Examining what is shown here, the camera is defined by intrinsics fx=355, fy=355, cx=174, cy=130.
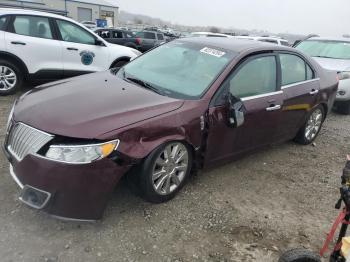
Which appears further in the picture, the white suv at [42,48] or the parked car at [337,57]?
the parked car at [337,57]

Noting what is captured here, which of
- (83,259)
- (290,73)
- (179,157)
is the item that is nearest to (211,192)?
(179,157)

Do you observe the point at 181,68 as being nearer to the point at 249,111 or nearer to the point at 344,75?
the point at 249,111

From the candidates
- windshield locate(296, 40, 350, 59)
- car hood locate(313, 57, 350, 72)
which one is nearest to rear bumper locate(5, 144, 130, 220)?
car hood locate(313, 57, 350, 72)

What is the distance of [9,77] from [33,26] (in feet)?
3.52

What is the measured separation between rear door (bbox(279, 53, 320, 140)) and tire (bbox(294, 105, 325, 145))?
0.20 meters

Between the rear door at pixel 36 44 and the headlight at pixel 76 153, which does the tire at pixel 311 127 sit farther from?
the rear door at pixel 36 44

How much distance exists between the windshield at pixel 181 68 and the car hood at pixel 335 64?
15.7ft

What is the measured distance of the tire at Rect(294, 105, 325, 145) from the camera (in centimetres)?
515

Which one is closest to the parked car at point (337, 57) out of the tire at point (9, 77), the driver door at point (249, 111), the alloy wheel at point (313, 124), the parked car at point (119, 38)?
the alloy wheel at point (313, 124)

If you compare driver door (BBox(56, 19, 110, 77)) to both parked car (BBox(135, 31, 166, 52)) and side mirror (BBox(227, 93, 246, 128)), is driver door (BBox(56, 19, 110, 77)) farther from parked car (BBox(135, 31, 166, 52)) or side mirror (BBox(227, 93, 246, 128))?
parked car (BBox(135, 31, 166, 52))

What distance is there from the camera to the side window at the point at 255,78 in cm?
378

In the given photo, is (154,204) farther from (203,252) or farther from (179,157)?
(203,252)

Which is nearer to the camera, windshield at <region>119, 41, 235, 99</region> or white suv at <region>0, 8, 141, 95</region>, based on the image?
windshield at <region>119, 41, 235, 99</region>

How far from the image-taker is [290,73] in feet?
15.1
